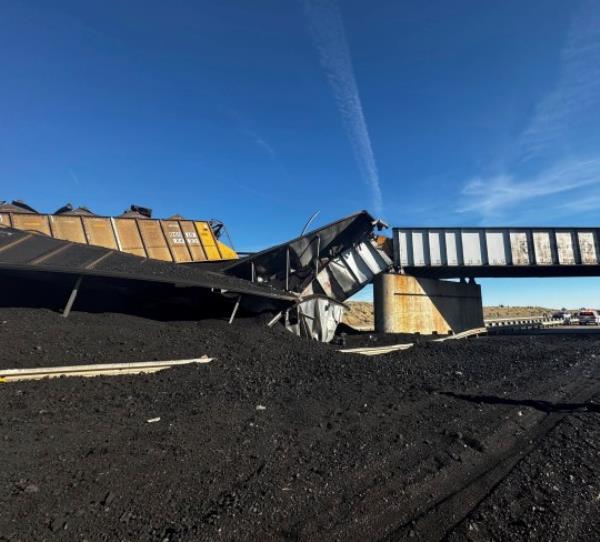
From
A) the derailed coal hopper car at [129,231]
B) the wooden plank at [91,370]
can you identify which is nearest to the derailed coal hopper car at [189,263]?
the derailed coal hopper car at [129,231]

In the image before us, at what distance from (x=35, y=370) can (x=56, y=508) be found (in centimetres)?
385

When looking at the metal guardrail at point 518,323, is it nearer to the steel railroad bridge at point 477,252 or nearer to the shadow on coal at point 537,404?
the steel railroad bridge at point 477,252

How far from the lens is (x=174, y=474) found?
3496 mm

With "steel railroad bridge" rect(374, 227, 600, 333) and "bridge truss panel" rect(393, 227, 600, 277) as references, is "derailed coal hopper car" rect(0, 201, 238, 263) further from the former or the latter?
"bridge truss panel" rect(393, 227, 600, 277)

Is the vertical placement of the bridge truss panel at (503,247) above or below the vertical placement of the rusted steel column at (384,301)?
above

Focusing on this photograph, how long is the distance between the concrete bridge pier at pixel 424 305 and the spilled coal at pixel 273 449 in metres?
12.1

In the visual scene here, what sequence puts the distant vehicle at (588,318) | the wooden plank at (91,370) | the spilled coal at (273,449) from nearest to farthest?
the spilled coal at (273,449) < the wooden plank at (91,370) < the distant vehicle at (588,318)

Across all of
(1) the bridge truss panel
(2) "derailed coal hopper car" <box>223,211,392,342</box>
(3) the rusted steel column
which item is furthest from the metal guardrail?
(2) "derailed coal hopper car" <box>223,211,392,342</box>

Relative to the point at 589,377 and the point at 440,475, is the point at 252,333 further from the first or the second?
the point at 589,377

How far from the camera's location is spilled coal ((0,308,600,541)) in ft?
9.18

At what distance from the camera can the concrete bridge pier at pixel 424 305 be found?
2052 centimetres

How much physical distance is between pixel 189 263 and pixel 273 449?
13.9m

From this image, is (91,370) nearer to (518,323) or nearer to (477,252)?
(477,252)

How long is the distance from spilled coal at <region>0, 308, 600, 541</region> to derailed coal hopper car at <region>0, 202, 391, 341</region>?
4.14 feet
